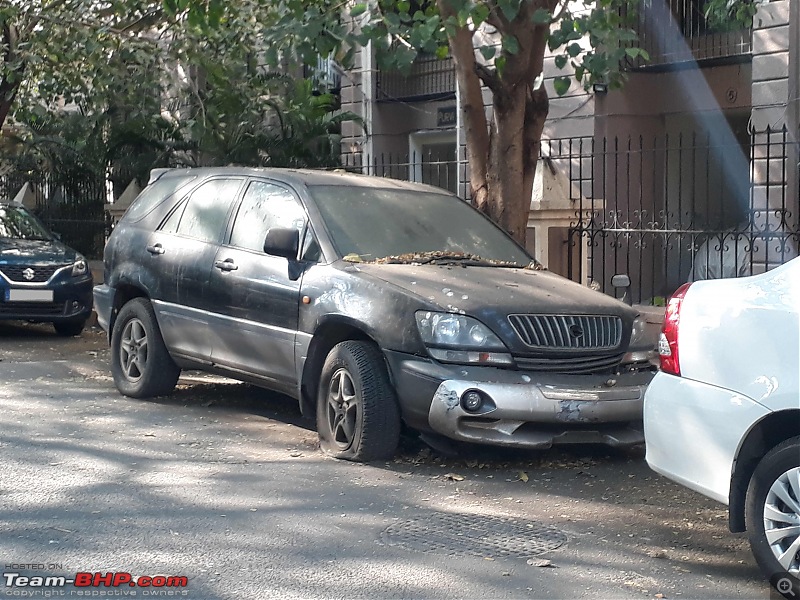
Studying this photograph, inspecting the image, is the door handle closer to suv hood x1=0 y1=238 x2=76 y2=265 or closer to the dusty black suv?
the dusty black suv

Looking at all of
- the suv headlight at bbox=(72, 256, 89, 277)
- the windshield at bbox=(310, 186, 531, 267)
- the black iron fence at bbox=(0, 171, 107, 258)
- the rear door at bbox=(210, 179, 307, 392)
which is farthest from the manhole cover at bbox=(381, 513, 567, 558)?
the black iron fence at bbox=(0, 171, 107, 258)

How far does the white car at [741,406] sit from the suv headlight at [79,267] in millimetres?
9753

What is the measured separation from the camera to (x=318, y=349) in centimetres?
756

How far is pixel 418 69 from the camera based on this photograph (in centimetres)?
2120

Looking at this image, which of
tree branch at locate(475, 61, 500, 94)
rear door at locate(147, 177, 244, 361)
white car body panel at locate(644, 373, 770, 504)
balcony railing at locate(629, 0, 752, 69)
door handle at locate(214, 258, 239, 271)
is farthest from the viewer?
balcony railing at locate(629, 0, 752, 69)

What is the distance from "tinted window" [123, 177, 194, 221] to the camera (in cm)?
945

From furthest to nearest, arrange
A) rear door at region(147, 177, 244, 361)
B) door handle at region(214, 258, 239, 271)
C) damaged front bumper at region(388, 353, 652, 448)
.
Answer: rear door at region(147, 177, 244, 361) < door handle at region(214, 258, 239, 271) < damaged front bumper at region(388, 353, 652, 448)

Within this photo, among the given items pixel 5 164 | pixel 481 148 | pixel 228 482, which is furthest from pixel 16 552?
pixel 5 164

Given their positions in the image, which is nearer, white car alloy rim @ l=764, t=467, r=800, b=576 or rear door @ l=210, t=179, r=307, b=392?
white car alloy rim @ l=764, t=467, r=800, b=576

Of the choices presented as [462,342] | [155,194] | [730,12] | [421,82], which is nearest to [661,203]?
[730,12]

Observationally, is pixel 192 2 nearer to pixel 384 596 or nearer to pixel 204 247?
pixel 204 247

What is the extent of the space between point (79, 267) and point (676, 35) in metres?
8.87

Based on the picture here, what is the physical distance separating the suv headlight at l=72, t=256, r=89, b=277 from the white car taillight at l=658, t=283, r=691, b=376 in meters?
9.71

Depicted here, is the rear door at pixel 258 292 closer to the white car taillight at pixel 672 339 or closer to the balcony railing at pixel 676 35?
the white car taillight at pixel 672 339
